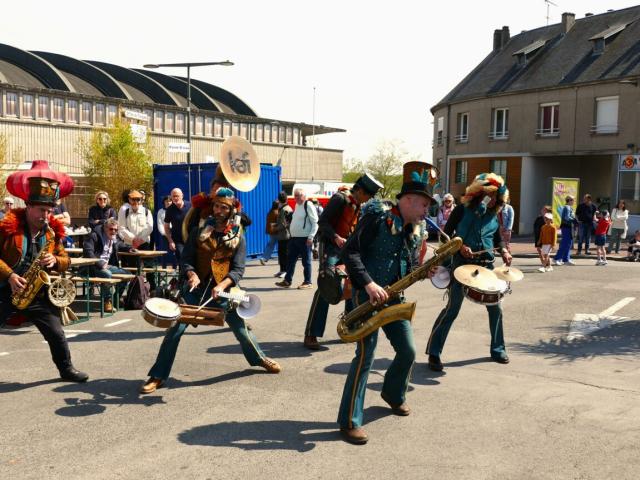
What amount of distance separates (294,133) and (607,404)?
174ft

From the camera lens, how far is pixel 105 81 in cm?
4606

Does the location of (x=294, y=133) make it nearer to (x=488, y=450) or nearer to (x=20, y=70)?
(x=20, y=70)

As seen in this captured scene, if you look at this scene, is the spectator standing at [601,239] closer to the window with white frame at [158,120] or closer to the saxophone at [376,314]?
the saxophone at [376,314]

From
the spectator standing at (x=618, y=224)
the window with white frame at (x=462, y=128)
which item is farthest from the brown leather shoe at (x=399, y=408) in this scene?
the window with white frame at (x=462, y=128)

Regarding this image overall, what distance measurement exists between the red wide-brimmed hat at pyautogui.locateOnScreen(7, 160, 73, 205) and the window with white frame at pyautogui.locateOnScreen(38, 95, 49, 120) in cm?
3580

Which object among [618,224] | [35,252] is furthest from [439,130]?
[35,252]

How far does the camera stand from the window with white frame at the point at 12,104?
3712cm

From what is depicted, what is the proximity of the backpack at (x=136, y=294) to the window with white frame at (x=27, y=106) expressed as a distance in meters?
31.7

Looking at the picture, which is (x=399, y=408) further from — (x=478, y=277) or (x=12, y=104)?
(x=12, y=104)

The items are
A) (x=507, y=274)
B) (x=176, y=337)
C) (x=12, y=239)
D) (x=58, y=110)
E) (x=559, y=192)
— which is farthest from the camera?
(x=58, y=110)

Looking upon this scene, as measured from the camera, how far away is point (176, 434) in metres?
4.89

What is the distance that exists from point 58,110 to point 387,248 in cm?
3941

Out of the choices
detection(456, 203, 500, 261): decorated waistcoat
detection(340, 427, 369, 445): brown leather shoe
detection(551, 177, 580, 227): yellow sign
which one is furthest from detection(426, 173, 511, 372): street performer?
detection(551, 177, 580, 227): yellow sign

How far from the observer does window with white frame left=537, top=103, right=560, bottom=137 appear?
34.3 meters
